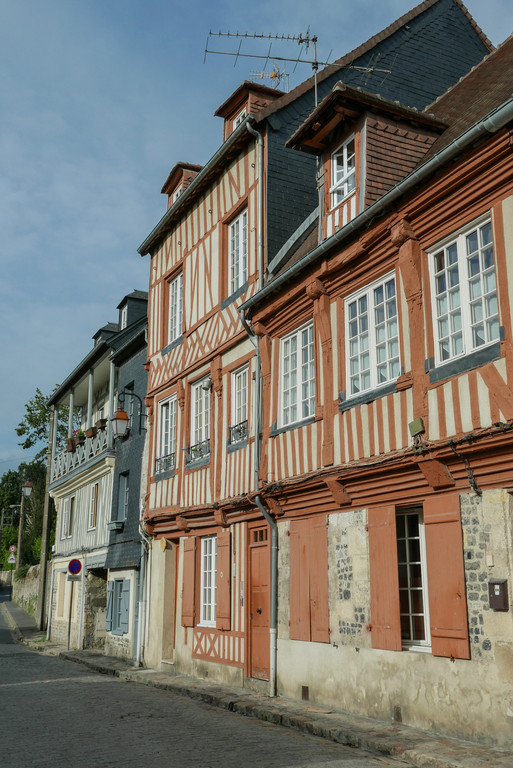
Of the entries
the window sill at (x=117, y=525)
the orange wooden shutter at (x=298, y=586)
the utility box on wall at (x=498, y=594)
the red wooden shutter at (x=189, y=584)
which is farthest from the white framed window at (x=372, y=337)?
the window sill at (x=117, y=525)

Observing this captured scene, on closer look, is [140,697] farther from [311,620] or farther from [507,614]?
[507,614]

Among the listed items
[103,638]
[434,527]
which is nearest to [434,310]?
[434,527]

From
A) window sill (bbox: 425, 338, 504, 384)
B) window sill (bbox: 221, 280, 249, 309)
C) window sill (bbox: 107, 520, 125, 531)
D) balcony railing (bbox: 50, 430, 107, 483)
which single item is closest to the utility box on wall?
window sill (bbox: 425, 338, 504, 384)

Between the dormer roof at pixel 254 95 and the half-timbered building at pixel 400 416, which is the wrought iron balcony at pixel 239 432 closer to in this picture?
the half-timbered building at pixel 400 416

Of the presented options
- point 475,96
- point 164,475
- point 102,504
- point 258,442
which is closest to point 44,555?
point 102,504

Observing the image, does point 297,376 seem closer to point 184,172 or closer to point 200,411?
point 200,411

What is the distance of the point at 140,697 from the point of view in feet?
35.5

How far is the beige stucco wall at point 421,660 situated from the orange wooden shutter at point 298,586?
0.20 meters

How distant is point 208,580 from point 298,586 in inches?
140

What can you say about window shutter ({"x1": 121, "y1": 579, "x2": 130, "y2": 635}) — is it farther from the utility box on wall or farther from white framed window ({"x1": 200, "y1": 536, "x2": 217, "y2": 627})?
the utility box on wall

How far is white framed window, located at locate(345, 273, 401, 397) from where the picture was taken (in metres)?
8.63

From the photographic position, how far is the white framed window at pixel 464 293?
721 cm

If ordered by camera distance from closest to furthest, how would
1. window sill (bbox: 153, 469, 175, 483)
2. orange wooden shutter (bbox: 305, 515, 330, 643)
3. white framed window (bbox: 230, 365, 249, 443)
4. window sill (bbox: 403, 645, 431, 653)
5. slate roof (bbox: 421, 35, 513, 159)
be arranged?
window sill (bbox: 403, 645, 431, 653)
slate roof (bbox: 421, 35, 513, 159)
orange wooden shutter (bbox: 305, 515, 330, 643)
white framed window (bbox: 230, 365, 249, 443)
window sill (bbox: 153, 469, 175, 483)

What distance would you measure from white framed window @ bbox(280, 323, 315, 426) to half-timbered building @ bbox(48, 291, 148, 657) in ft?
22.6
